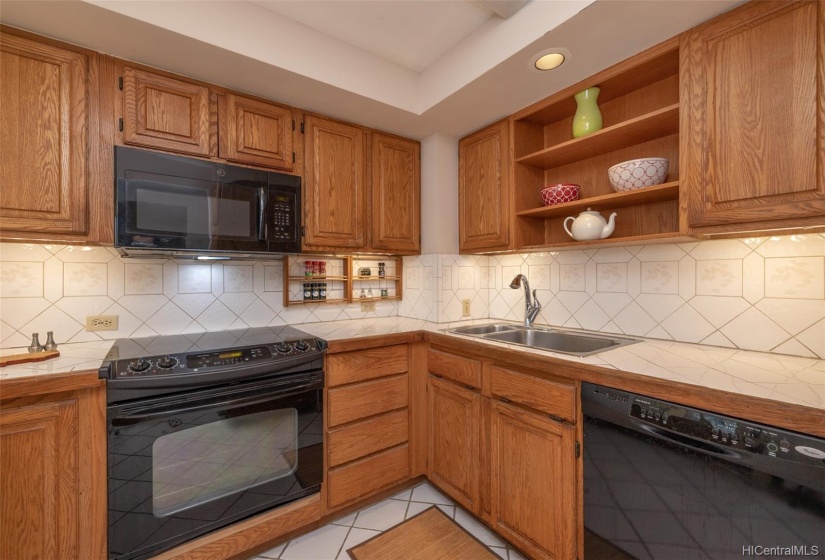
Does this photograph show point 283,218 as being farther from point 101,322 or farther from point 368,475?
point 368,475

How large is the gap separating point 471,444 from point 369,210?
1.49 m

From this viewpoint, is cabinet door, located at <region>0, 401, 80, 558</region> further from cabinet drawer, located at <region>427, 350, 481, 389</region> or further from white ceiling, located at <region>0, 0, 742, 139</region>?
cabinet drawer, located at <region>427, 350, 481, 389</region>

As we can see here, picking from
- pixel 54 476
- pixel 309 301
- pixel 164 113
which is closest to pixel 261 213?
pixel 164 113

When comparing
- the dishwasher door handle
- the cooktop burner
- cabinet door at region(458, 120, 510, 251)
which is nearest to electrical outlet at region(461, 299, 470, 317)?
cabinet door at region(458, 120, 510, 251)

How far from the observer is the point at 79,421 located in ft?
4.10

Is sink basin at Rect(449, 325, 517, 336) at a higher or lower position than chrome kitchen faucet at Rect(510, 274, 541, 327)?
lower

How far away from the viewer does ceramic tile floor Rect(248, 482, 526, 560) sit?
1597mm

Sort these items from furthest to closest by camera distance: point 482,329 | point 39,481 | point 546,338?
point 482,329
point 546,338
point 39,481

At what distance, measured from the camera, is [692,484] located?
1047 millimetres

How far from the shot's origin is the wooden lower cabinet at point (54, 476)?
1.15 meters

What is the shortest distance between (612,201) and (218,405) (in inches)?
79.7

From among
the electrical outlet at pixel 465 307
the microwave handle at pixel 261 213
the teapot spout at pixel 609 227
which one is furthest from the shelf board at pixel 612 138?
the microwave handle at pixel 261 213

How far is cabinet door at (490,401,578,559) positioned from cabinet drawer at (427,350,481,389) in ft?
0.54

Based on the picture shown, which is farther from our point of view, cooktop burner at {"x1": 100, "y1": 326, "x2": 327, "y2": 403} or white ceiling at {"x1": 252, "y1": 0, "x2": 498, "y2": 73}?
white ceiling at {"x1": 252, "y1": 0, "x2": 498, "y2": 73}
